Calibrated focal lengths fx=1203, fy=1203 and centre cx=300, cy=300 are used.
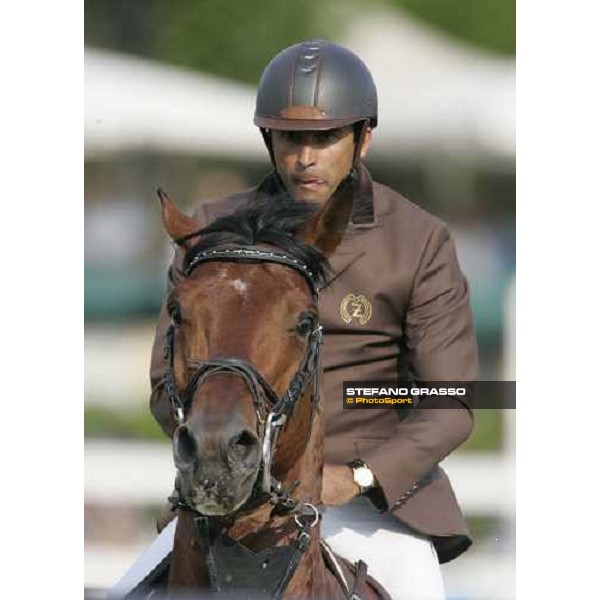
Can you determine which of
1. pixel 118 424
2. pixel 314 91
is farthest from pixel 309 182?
pixel 118 424

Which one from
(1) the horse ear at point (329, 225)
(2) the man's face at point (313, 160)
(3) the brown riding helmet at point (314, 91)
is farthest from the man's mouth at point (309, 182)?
(1) the horse ear at point (329, 225)

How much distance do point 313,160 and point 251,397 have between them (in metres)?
0.93

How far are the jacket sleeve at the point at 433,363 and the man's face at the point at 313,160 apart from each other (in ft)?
0.92

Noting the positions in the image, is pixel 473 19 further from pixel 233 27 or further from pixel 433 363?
pixel 433 363

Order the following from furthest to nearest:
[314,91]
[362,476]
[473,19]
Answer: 1. [473,19]
2. [314,91]
3. [362,476]

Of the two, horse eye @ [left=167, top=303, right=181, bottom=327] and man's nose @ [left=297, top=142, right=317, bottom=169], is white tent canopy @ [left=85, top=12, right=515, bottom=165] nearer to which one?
man's nose @ [left=297, top=142, right=317, bottom=169]

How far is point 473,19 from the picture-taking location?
14.8 feet

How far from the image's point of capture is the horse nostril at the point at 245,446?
190 centimetres

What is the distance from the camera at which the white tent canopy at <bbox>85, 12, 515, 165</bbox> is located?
15.8 ft

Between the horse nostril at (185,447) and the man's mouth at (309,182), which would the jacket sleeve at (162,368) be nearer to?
the man's mouth at (309,182)
